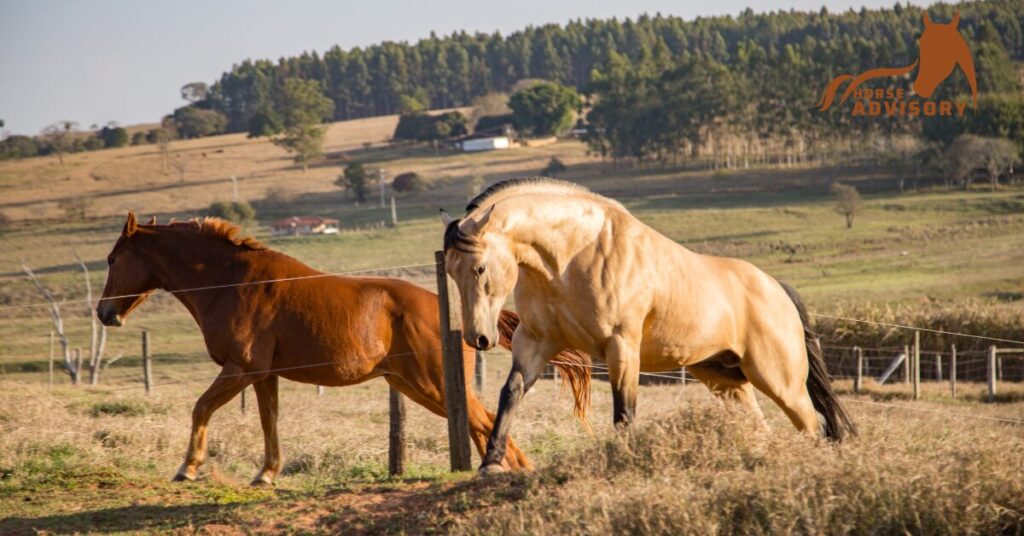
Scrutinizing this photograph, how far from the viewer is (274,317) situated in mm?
8727

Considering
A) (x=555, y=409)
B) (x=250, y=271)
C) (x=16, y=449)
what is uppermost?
(x=250, y=271)

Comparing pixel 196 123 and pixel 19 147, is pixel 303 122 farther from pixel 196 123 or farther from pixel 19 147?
pixel 196 123

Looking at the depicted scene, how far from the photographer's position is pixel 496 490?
249 inches

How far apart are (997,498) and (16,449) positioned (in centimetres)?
767

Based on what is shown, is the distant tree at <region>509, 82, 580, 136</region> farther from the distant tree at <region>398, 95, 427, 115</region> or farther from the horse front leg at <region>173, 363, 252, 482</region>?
the horse front leg at <region>173, 363, 252, 482</region>

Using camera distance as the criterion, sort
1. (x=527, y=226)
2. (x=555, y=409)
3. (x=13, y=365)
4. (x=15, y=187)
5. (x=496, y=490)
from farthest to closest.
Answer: (x=15, y=187) < (x=13, y=365) < (x=555, y=409) < (x=527, y=226) < (x=496, y=490)

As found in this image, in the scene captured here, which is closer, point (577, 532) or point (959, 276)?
point (577, 532)

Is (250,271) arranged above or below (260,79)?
below

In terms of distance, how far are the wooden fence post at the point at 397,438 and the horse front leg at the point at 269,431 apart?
1.00 metres

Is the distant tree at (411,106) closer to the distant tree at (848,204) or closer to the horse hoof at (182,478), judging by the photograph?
the distant tree at (848,204)

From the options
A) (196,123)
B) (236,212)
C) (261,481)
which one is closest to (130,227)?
(261,481)

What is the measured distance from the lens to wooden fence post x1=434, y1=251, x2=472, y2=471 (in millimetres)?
8039

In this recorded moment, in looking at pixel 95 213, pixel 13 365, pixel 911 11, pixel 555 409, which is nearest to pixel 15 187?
pixel 95 213

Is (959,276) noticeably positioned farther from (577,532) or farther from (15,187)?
(15,187)
